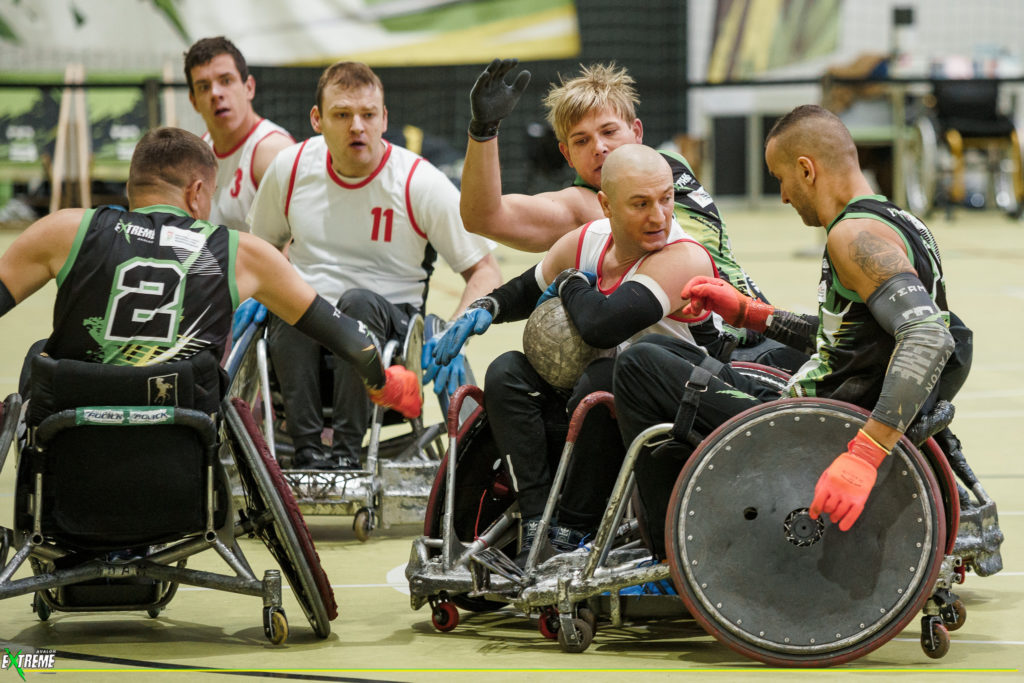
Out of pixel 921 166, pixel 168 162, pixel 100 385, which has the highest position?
pixel 168 162

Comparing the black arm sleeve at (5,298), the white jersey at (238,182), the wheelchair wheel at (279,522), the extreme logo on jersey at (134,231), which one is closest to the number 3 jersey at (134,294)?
the extreme logo on jersey at (134,231)

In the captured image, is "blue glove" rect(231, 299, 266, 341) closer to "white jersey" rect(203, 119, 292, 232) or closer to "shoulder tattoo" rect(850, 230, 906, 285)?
"white jersey" rect(203, 119, 292, 232)

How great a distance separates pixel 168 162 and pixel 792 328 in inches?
64.3

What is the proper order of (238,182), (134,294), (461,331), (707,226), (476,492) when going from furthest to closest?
(238,182) < (707,226) < (461,331) < (476,492) < (134,294)

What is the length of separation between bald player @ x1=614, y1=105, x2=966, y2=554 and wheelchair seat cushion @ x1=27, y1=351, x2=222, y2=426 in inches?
40.3

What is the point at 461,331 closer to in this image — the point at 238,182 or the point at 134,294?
the point at 134,294

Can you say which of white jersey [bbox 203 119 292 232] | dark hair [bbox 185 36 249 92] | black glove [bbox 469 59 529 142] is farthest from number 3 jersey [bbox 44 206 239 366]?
dark hair [bbox 185 36 249 92]

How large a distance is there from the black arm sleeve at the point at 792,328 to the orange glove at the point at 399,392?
97cm

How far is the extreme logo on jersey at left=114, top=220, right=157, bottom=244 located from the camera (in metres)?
3.52

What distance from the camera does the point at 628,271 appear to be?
369cm

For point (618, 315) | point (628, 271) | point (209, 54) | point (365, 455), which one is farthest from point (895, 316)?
point (209, 54)

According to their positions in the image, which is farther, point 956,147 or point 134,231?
point 956,147

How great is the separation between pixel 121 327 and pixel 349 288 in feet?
6.08

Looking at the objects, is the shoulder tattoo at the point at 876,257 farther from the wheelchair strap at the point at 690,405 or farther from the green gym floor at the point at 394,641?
the green gym floor at the point at 394,641
